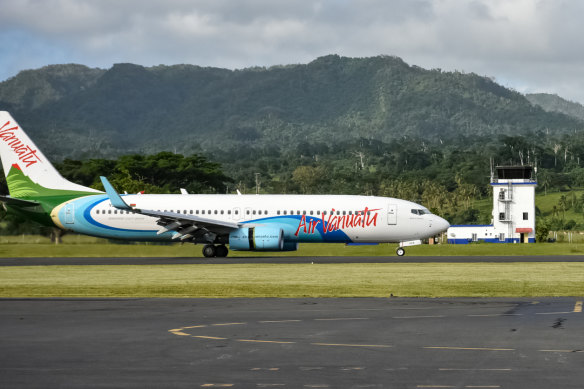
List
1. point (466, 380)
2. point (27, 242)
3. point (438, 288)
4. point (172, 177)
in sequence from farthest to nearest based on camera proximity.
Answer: point (172, 177) < point (27, 242) < point (438, 288) < point (466, 380)

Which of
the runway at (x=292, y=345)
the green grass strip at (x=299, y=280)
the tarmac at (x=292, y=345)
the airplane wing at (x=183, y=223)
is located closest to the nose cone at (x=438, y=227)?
the green grass strip at (x=299, y=280)

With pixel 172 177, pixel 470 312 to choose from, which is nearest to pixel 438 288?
pixel 470 312

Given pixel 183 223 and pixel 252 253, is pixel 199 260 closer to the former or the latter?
pixel 183 223

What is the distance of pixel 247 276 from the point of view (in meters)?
38.6

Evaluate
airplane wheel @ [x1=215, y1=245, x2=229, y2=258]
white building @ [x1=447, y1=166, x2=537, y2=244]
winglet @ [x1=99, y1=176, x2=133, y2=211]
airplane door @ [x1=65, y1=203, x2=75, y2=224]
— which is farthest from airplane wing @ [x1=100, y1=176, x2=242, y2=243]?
white building @ [x1=447, y1=166, x2=537, y2=244]

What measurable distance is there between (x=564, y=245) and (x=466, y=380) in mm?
63466

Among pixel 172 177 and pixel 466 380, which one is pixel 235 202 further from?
pixel 172 177

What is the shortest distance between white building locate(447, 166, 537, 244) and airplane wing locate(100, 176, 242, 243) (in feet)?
192

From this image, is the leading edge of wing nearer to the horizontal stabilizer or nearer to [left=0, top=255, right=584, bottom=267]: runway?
[left=0, top=255, right=584, bottom=267]: runway

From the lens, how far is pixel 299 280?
36.1 metres

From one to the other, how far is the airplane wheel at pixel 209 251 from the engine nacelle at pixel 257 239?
1.93 meters

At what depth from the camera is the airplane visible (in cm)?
5647

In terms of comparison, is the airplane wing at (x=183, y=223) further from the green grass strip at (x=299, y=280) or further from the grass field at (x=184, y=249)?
the green grass strip at (x=299, y=280)

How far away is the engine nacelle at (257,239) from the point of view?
55344mm
